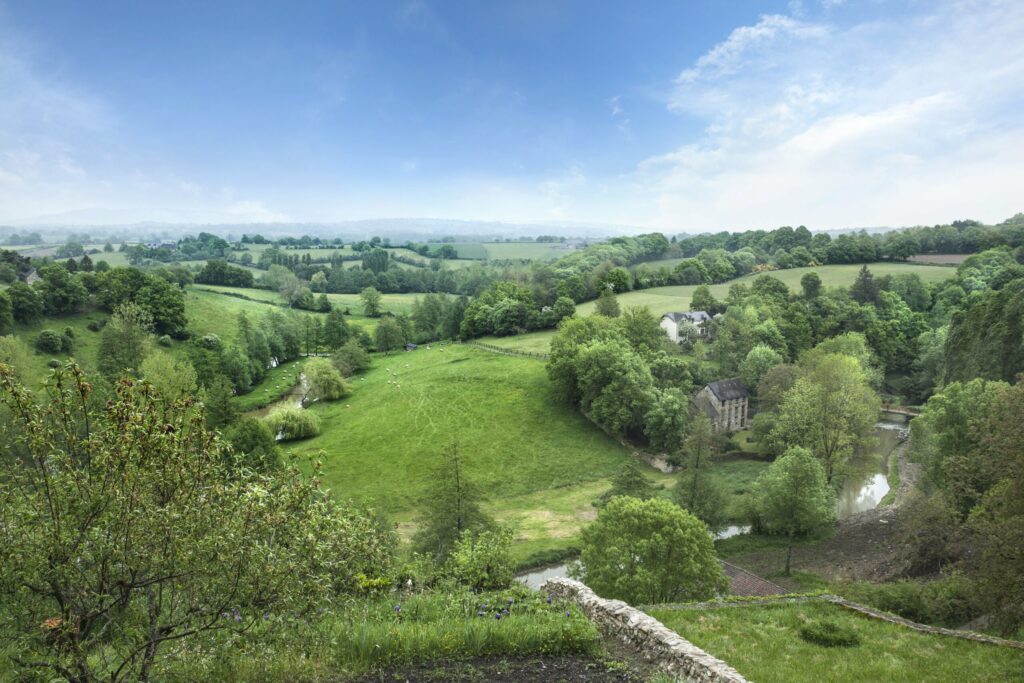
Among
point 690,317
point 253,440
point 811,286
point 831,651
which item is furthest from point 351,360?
point 811,286

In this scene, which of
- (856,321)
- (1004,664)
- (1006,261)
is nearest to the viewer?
(1004,664)

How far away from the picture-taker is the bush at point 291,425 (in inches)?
2164

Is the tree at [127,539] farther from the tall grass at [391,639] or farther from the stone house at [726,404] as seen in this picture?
the stone house at [726,404]

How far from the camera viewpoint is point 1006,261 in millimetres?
89500

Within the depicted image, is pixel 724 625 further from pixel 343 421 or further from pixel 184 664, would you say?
pixel 343 421

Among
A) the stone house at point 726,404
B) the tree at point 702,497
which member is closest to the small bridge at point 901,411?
the stone house at point 726,404

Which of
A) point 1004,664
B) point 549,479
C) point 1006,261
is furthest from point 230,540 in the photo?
point 1006,261

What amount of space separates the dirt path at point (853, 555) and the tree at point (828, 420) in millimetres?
5124

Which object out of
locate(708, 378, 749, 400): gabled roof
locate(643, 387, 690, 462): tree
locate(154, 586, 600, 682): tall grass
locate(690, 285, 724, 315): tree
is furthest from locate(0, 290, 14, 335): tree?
locate(690, 285, 724, 315): tree

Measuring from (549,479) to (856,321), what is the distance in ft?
189

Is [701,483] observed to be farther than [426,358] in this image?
No

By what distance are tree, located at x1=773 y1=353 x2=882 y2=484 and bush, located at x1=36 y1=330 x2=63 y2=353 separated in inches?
2942

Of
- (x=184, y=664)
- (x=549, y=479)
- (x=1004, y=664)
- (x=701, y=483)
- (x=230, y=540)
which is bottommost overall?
(x=549, y=479)

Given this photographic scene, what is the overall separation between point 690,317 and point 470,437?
45.0 meters
